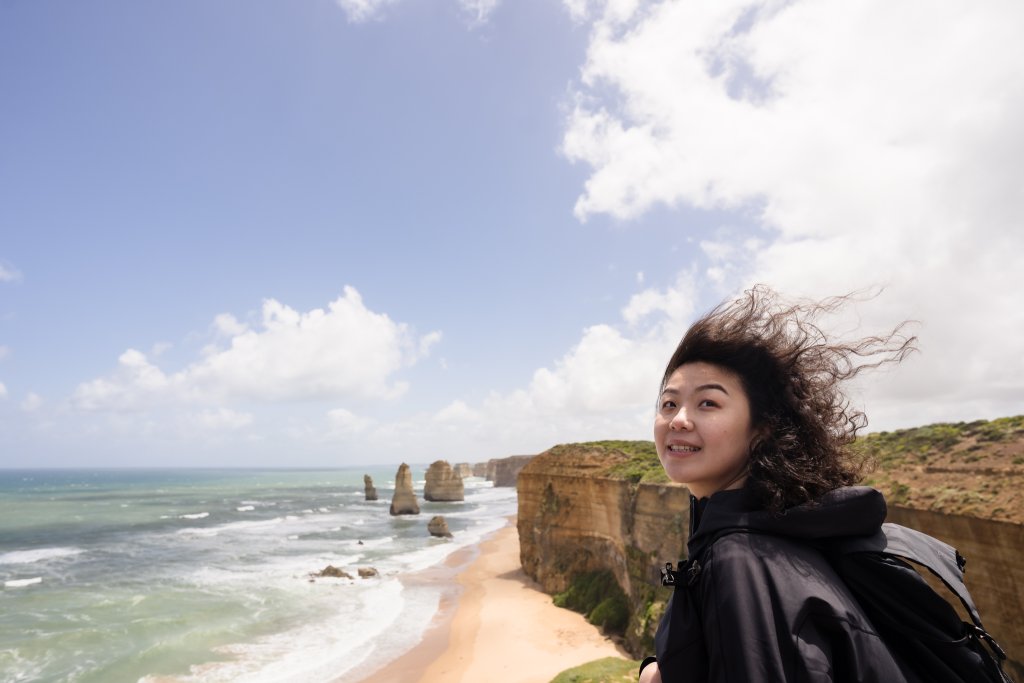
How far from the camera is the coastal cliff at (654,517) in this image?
32.2 ft

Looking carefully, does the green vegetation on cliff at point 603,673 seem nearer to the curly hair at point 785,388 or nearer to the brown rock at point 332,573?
the curly hair at point 785,388

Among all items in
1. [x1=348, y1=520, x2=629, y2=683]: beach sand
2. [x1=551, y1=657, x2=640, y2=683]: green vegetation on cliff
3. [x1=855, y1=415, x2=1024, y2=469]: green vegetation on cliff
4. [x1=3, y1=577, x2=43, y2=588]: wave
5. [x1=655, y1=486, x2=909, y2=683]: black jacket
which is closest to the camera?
[x1=655, y1=486, x2=909, y2=683]: black jacket

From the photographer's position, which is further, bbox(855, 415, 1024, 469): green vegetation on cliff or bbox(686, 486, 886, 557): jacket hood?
bbox(855, 415, 1024, 469): green vegetation on cliff

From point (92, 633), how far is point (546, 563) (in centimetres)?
2110

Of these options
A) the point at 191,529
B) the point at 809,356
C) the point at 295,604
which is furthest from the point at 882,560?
the point at 191,529

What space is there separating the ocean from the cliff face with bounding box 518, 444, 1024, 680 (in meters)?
6.87

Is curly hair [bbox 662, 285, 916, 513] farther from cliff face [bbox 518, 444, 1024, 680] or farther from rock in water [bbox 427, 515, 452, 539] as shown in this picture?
rock in water [bbox 427, 515, 452, 539]

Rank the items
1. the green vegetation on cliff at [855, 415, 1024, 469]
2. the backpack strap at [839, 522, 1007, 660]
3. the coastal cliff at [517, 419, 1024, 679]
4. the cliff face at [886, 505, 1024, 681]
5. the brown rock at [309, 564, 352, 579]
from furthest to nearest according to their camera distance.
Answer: the brown rock at [309, 564, 352, 579] → the green vegetation on cliff at [855, 415, 1024, 469] → the coastal cliff at [517, 419, 1024, 679] → the cliff face at [886, 505, 1024, 681] → the backpack strap at [839, 522, 1007, 660]

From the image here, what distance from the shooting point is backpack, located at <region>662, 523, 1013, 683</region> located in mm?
1609

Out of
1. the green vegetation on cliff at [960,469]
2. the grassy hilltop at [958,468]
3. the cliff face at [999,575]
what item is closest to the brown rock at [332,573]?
the grassy hilltop at [958,468]

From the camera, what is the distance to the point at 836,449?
2168 mm

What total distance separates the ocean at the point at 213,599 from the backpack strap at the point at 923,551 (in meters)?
22.1

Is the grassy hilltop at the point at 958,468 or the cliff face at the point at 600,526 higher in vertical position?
the grassy hilltop at the point at 958,468

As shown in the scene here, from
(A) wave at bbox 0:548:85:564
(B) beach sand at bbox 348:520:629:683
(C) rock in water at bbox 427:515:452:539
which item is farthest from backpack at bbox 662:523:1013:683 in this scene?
(A) wave at bbox 0:548:85:564
